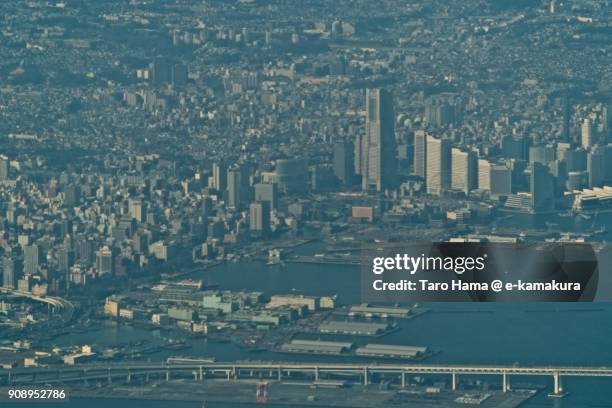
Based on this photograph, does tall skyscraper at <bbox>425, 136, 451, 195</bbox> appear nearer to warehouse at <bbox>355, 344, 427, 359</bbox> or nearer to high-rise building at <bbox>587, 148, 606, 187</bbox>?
high-rise building at <bbox>587, 148, 606, 187</bbox>

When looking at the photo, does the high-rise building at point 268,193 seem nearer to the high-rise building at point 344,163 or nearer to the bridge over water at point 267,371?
the high-rise building at point 344,163

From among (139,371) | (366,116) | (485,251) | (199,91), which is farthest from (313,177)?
(485,251)

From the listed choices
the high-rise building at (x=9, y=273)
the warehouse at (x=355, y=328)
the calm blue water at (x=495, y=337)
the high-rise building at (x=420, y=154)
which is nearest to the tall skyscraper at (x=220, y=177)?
the high-rise building at (x=420, y=154)

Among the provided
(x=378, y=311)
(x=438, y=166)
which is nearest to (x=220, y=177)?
(x=438, y=166)

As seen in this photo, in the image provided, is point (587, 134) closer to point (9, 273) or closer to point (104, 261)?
point (104, 261)

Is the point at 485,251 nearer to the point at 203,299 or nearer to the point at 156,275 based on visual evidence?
the point at 203,299

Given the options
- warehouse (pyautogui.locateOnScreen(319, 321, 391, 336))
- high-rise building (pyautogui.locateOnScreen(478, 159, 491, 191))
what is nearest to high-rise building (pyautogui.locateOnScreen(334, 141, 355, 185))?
high-rise building (pyautogui.locateOnScreen(478, 159, 491, 191))
